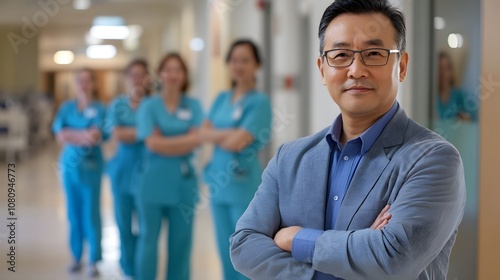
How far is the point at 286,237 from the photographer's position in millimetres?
1109

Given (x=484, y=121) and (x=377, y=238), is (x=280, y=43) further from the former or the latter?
(x=377, y=238)

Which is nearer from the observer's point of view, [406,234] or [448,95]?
[406,234]

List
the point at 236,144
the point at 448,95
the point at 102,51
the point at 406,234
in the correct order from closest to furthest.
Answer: the point at 406,234 < the point at 448,95 < the point at 236,144 < the point at 102,51

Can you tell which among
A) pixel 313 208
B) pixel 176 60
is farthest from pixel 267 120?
pixel 313 208

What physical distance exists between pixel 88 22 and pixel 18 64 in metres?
0.42

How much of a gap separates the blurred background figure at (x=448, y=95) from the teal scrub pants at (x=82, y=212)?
1.71 metres

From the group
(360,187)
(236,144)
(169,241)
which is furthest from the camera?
(169,241)

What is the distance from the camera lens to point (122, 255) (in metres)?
2.99

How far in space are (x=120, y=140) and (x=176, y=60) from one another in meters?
0.49

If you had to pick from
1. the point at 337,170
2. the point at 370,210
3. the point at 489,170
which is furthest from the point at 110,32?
the point at 370,210

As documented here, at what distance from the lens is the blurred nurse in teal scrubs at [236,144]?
2.35 meters

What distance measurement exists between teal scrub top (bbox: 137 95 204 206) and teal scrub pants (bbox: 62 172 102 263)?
0.41 metres

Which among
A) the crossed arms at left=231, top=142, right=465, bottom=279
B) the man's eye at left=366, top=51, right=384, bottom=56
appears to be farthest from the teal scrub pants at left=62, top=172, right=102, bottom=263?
the man's eye at left=366, top=51, right=384, bottom=56

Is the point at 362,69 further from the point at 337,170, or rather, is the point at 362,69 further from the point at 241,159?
the point at 241,159
